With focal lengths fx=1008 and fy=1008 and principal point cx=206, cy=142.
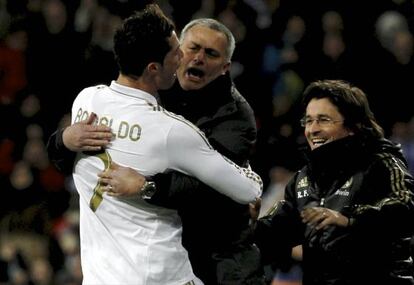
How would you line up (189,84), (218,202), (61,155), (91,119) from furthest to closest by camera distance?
(189,84), (218,202), (61,155), (91,119)

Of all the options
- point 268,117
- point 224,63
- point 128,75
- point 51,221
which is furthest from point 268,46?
point 128,75

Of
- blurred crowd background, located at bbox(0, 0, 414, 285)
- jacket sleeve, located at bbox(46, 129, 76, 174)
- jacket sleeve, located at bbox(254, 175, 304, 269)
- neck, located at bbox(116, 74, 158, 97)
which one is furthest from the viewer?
blurred crowd background, located at bbox(0, 0, 414, 285)

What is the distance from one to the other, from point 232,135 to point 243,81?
16.0ft

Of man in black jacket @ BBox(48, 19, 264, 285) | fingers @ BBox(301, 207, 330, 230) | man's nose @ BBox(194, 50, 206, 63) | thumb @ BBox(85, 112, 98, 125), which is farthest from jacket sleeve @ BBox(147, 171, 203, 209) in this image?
man's nose @ BBox(194, 50, 206, 63)

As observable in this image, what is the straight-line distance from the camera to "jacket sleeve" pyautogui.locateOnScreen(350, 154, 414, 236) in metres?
4.17

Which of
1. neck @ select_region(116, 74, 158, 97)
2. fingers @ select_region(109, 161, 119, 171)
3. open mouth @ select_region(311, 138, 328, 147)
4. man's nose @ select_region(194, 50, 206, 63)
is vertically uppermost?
man's nose @ select_region(194, 50, 206, 63)

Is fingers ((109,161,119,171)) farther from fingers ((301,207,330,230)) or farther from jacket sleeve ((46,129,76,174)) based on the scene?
fingers ((301,207,330,230))

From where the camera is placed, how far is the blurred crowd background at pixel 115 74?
829 cm

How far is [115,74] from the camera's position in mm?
9320

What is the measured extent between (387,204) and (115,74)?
545 centimetres

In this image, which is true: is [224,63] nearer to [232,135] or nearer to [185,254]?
[232,135]

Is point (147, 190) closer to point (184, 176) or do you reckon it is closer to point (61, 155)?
point (184, 176)

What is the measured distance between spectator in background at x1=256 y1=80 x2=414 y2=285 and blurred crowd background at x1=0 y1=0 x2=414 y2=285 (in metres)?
3.07

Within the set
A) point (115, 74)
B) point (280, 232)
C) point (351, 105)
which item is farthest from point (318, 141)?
point (115, 74)
